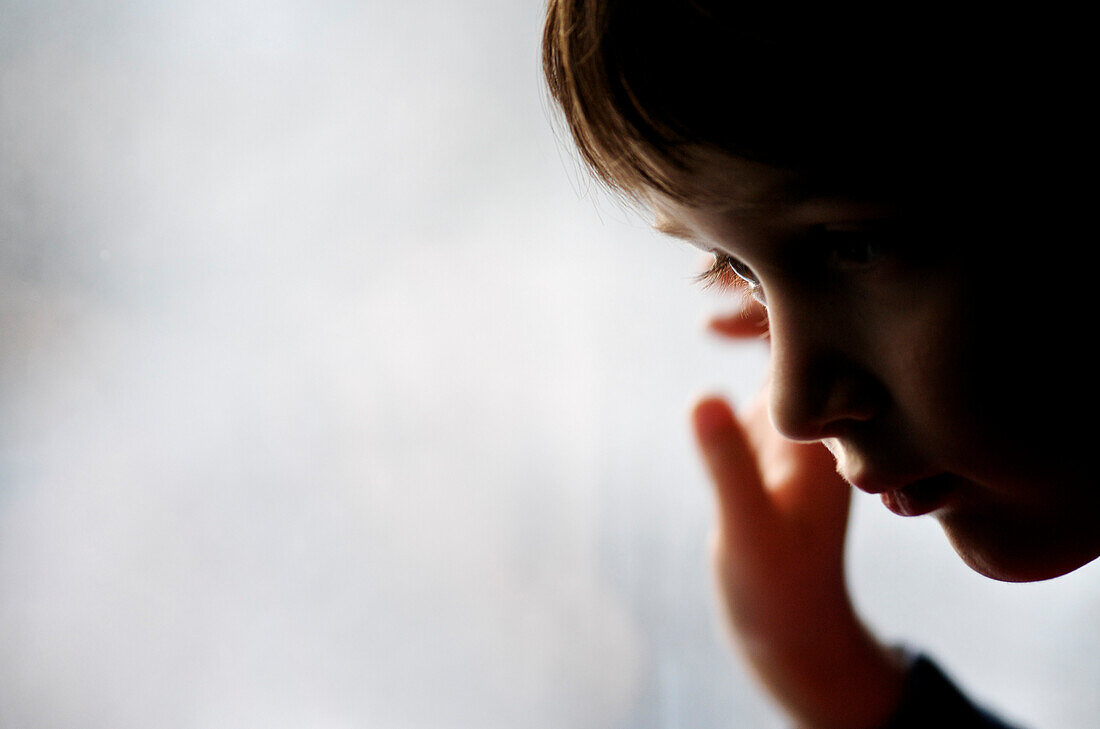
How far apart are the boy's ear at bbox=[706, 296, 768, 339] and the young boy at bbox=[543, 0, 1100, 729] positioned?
204mm

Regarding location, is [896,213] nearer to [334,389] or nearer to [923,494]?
[923,494]

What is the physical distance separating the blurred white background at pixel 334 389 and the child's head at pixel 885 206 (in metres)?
0.20

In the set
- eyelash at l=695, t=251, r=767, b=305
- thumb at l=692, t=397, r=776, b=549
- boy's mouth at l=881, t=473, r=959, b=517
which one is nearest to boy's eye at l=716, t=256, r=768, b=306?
eyelash at l=695, t=251, r=767, b=305

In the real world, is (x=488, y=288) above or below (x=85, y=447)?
below

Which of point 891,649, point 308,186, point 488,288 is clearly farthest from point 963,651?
point 308,186

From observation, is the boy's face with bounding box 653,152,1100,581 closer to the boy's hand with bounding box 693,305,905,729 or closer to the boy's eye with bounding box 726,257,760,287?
the boy's eye with bounding box 726,257,760,287

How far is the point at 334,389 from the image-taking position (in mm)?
535

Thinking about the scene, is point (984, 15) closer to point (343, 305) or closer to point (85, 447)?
point (343, 305)

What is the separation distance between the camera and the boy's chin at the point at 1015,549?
1.17 feet

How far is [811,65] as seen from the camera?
0.27 metres

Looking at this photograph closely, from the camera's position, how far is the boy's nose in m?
0.33

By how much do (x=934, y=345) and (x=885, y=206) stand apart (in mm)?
58

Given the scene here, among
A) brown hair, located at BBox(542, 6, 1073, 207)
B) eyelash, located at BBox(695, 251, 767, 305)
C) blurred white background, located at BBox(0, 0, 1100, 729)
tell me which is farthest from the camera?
blurred white background, located at BBox(0, 0, 1100, 729)

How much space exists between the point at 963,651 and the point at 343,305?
1.76 feet
